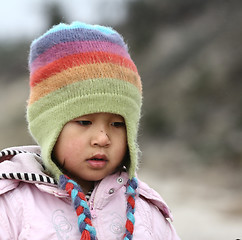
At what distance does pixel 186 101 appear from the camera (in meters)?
7.67

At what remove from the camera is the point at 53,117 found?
1.59m

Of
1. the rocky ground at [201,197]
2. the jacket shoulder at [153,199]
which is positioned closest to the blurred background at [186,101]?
the rocky ground at [201,197]

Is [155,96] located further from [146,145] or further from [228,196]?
[228,196]

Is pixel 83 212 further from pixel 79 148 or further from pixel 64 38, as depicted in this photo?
pixel 64 38

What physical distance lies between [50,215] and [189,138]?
5526 millimetres

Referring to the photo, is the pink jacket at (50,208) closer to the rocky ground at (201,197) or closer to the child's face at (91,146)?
the child's face at (91,146)

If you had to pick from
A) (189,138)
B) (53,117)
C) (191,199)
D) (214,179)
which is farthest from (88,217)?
(189,138)

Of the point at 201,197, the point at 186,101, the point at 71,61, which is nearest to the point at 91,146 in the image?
the point at 71,61

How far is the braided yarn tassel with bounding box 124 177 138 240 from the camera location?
60.4 inches

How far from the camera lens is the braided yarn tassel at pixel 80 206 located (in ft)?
4.78

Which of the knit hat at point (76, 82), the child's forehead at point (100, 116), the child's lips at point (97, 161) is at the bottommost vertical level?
the child's lips at point (97, 161)

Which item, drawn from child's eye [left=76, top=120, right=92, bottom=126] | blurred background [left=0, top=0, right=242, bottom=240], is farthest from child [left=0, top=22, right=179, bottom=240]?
blurred background [left=0, top=0, right=242, bottom=240]

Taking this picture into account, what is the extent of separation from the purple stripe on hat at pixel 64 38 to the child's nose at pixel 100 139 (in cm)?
31

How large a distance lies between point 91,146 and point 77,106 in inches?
5.1
